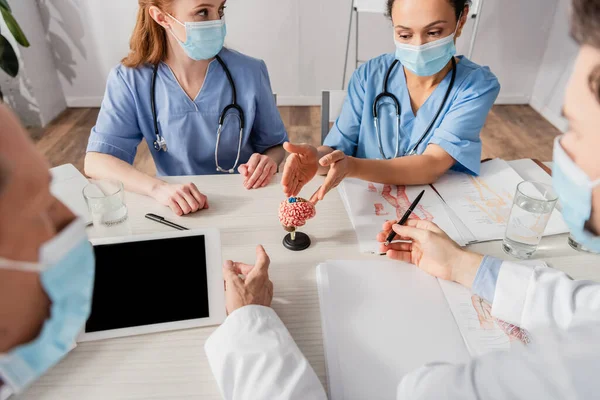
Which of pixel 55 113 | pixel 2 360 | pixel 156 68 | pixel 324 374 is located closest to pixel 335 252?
pixel 324 374

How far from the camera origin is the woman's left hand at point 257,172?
3.71ft

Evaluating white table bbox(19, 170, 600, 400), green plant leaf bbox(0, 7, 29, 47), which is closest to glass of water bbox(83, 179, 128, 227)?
white table bbox(19, 170, 600, 400)

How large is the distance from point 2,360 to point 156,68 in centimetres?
117

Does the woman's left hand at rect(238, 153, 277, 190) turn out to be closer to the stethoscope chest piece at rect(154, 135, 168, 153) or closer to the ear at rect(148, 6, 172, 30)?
the stethoscope chest piece at rect(154, 135, 168, 153)

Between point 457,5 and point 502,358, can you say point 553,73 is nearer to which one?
point 457,5

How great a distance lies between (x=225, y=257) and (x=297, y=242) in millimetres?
160

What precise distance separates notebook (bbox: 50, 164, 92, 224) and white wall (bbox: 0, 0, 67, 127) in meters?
2.33

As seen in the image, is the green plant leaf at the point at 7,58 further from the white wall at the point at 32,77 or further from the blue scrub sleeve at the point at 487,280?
the blue scrub sleeve at the point at 487,280

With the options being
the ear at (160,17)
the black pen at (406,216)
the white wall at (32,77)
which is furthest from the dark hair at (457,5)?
the white wall at (32,77)

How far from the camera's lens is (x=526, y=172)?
1214 mm

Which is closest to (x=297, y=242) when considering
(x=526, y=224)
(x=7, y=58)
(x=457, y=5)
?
(x=526, y=224)

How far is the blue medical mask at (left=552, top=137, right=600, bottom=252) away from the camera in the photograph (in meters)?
0.52

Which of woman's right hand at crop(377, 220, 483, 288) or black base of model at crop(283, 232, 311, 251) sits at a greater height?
woman's right hand at crop(377, 220, 483, 288)

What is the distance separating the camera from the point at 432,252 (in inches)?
33.1
